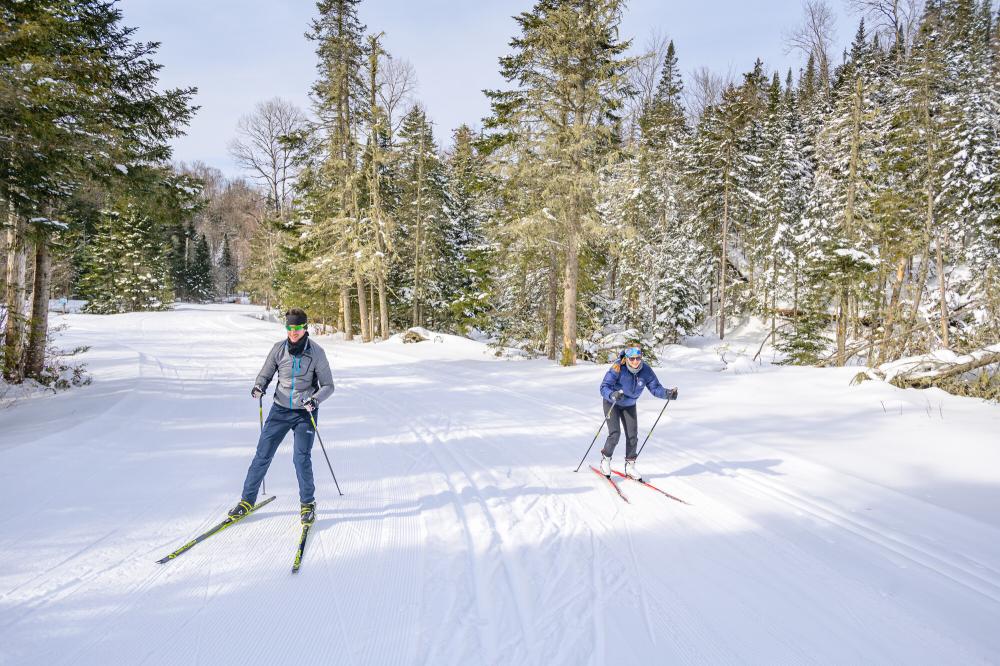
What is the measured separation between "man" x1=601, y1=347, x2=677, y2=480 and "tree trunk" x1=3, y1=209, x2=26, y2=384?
1179cm

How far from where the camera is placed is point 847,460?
6688 millimetres

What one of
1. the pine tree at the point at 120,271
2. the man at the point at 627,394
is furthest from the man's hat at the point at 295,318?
the pine tree at the point at 120,271

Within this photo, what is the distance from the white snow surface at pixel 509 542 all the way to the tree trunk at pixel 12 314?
2189mm

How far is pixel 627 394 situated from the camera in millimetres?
6309

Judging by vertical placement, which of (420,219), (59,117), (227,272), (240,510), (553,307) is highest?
(227,272)

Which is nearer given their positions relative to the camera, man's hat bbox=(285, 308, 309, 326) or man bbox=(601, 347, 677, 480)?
man's hat bbox=(285, 308, 309, 326)

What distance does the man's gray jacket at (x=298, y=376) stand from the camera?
4926 millimetres

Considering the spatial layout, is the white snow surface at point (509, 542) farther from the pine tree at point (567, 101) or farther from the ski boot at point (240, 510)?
the pine tree at point (567, 101)

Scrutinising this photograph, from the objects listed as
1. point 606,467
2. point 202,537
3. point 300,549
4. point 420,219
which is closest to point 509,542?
point 300,549

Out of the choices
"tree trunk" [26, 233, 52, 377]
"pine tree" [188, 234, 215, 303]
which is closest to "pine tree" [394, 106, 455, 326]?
"tree trunk" [26, 233, 52, 377]

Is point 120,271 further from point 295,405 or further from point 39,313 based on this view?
point 295,405

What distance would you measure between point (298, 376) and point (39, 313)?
1019cm

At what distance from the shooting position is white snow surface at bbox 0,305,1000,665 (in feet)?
10.5

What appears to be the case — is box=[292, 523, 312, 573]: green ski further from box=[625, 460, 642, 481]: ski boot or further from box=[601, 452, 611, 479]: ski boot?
box=[625, 460, 642, 481]: ski boot
